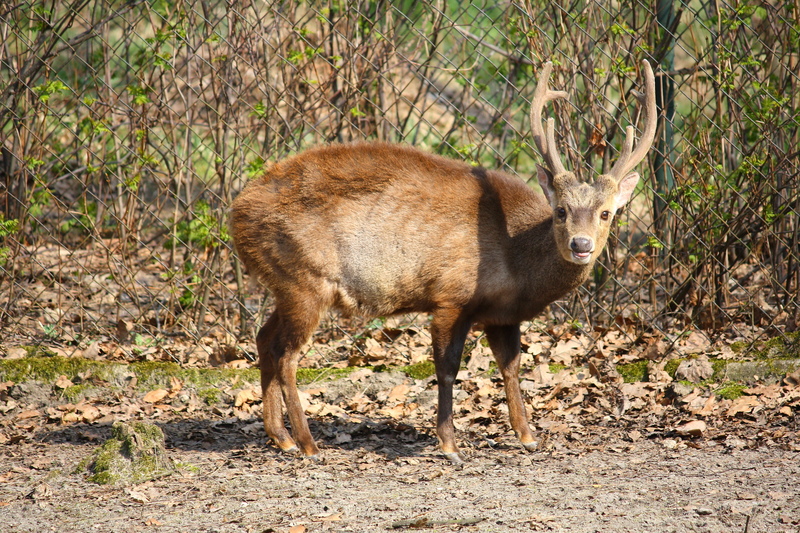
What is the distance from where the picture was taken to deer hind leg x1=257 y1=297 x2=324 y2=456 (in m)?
5.41

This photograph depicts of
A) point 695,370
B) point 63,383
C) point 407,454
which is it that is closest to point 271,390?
point 407,454

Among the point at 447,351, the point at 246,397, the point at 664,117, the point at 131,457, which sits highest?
the point at 664,117

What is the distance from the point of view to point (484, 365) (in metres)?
6.76

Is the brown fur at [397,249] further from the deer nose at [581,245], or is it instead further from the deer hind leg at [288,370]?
the deer nose at [581,245]

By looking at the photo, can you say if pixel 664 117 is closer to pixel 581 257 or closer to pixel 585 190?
pixel 585 190

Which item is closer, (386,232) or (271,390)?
(386,232)

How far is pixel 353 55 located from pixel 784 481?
434 centimetres

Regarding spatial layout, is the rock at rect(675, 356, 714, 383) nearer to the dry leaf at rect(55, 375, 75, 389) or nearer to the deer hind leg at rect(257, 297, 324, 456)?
the deer hind leg at rect(257, 297, 324, 456)

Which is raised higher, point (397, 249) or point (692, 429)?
point (397, 249)

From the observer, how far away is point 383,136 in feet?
23.6

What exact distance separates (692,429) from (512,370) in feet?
3.83

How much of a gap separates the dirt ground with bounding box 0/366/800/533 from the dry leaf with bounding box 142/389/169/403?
0.43ft

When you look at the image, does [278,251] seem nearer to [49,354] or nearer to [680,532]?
[49,354]

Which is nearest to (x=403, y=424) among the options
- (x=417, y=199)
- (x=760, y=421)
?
(x=417, y=199)
